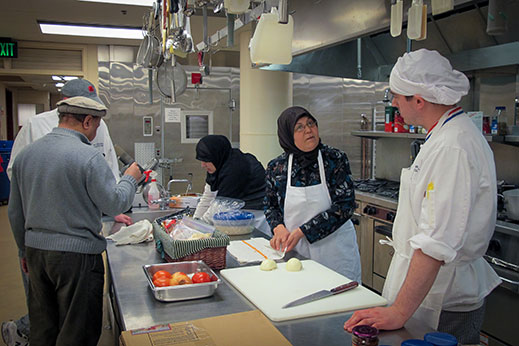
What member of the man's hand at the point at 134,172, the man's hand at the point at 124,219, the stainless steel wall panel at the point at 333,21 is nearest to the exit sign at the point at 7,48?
the man's hand at the point at 124,219

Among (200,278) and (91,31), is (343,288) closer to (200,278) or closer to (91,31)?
(200,278)

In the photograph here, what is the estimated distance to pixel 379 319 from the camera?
134cm

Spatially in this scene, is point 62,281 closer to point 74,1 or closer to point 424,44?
point 424,44

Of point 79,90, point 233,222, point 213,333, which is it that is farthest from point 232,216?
point 213,333

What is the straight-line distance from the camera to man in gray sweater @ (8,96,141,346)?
2.12m

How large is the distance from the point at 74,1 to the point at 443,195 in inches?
193

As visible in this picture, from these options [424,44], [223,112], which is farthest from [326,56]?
[223,112]

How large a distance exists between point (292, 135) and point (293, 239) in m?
0.59

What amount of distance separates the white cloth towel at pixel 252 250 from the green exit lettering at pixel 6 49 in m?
6.45

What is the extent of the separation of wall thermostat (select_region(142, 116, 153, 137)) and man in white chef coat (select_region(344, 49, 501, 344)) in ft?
19.4

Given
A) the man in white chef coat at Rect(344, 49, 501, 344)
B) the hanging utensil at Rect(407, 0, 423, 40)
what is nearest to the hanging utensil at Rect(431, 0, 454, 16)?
the hanging utensil at Rect(407, 0, 423, 40)

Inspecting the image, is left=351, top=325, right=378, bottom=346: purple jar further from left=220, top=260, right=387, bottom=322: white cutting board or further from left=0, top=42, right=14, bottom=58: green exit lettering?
left=0, top=42, right=14, bottom=58: green exit lettering

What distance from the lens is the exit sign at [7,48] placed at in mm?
7152

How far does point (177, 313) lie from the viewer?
149 centimetres
